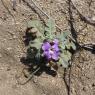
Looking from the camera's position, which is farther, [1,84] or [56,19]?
[56,19]

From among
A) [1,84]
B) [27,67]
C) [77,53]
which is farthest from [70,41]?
[1,84]

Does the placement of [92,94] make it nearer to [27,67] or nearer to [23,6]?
[27,67]

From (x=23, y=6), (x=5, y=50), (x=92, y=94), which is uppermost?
(x=23, y=6)

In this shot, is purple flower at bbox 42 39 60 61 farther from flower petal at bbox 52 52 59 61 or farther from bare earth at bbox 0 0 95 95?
bare earth at bbox 0 0 95 95

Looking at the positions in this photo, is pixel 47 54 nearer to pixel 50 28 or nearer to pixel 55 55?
pixel 55 55

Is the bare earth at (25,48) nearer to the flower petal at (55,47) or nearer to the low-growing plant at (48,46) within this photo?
the low-growing plant at (48,46)

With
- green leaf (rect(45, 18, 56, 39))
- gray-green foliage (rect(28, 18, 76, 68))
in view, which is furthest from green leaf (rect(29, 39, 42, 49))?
green leaf (rect(45, 18, 56, 39))

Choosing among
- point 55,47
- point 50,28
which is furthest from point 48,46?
point 50,28

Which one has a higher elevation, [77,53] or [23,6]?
[23,6]
